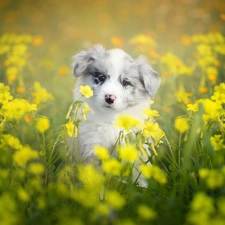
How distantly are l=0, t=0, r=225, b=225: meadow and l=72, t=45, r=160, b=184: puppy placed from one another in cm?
10

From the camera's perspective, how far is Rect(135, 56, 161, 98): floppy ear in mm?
2512

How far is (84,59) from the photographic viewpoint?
2.59m

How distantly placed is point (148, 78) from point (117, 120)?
0.44m

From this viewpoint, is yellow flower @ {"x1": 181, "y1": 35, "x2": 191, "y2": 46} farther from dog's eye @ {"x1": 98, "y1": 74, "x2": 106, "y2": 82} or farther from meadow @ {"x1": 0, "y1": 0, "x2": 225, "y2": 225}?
dog's eye @ {"x1": 98, "y1": 74, "x2": 106, "y2": 82}

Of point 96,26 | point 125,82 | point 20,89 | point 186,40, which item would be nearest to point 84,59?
point 125,82

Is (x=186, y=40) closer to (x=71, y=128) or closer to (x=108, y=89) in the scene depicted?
(x=108, y=89)

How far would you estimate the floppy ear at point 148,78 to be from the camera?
8.24ft

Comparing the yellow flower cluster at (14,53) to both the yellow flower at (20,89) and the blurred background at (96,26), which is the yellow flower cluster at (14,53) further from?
the blurred background at (96,26)

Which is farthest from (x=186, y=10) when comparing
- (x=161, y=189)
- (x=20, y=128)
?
(x=161, y=189)

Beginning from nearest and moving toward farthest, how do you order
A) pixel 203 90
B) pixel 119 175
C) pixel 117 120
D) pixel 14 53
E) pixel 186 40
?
pixel 119 175, pixel 117 120, pixel 203 90, pixel 14 53, pixel 186 40

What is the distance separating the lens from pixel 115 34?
4457 mm

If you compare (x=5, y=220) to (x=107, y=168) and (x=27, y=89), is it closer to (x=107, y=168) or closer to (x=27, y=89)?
(x=107, y=168)

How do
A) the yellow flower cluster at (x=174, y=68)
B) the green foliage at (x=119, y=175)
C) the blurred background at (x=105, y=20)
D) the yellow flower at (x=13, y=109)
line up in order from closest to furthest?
the green foliage at (x=119, y=175)
the yellow flower at (x=13, y=109)
the yellow flower cluster at (x=174, y=68)
the blurred background at (x=105, y=20)

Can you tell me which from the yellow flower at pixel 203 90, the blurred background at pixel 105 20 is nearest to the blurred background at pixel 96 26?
the blurred background at pixel 105 20
